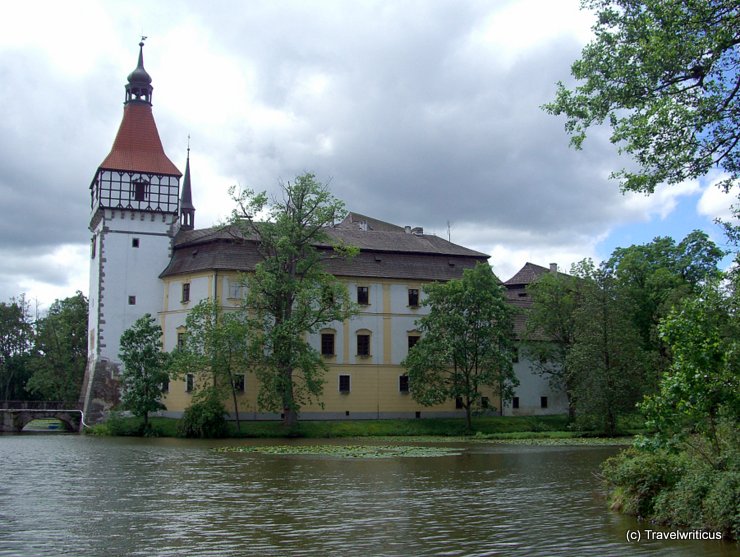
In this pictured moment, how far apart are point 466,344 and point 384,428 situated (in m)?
7.98

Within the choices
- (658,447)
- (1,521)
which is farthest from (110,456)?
(658,447)

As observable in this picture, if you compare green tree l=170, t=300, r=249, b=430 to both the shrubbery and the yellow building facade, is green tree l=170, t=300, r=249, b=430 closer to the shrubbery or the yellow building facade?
the yellow building facade

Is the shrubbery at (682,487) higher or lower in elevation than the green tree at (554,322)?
lower

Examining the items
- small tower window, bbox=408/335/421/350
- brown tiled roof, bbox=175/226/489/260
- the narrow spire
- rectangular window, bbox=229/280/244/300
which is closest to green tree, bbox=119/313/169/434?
rectangular window, bbox=229/280/244/300

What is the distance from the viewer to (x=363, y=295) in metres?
60.1

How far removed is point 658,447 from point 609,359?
34.3 meters

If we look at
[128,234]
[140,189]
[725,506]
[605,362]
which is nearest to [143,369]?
[128,234]

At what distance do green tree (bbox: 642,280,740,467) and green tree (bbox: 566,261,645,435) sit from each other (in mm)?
32108

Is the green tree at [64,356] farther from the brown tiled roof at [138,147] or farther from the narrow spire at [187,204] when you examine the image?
the brown tiled roof at [138,147]

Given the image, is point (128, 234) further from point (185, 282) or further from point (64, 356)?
point (64, 356)

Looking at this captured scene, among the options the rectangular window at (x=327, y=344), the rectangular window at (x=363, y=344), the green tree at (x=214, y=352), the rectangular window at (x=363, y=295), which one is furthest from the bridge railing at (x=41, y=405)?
the rectangular window at (x=363, y=295)

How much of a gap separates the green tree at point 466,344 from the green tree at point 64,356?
34828mm

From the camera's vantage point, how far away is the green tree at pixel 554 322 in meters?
56.6

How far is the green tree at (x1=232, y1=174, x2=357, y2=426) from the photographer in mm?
49875
